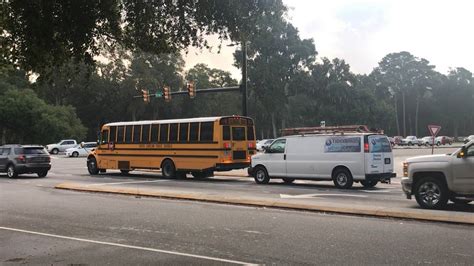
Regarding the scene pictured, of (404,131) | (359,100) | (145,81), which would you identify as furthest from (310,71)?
(404,131)

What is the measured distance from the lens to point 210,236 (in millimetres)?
9750

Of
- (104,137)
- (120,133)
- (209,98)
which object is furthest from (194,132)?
(209,98)

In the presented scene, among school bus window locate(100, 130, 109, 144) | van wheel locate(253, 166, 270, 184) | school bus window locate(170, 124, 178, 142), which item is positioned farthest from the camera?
school bus window locate(100, 130, 109, 144)

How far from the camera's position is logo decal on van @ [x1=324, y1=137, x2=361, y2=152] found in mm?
18609

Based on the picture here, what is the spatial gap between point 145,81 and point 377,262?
77939 mm

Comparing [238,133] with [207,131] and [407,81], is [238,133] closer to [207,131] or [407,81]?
[207,131]

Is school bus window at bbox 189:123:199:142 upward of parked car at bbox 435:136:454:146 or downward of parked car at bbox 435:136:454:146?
downward

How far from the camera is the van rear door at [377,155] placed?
60.2ft

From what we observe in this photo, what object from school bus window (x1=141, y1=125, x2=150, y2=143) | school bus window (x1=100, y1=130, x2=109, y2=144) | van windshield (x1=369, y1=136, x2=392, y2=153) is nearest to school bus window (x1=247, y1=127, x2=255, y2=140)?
school bus window (x1=141, y1=125, x2=150, y2=143)

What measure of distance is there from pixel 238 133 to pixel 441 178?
471 inches

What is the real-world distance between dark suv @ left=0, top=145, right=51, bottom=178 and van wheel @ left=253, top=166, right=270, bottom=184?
1164 centimetres

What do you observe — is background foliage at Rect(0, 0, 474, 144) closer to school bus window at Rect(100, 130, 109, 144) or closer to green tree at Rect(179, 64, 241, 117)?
green tree at Rect(179, 64, 241, 117)

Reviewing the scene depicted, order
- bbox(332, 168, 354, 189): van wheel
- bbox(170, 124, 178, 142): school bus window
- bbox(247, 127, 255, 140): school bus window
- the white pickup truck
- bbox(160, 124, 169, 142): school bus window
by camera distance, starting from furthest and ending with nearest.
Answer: bbox(160, 124, 169, 142): school bus window, bbox(170, 124, 178, 142): school bus window, bbox(247, 127, 255, 140): school bus window, bbox(332, 168, 354, 189): van wheel, the white pickup truck

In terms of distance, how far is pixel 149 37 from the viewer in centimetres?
1041
